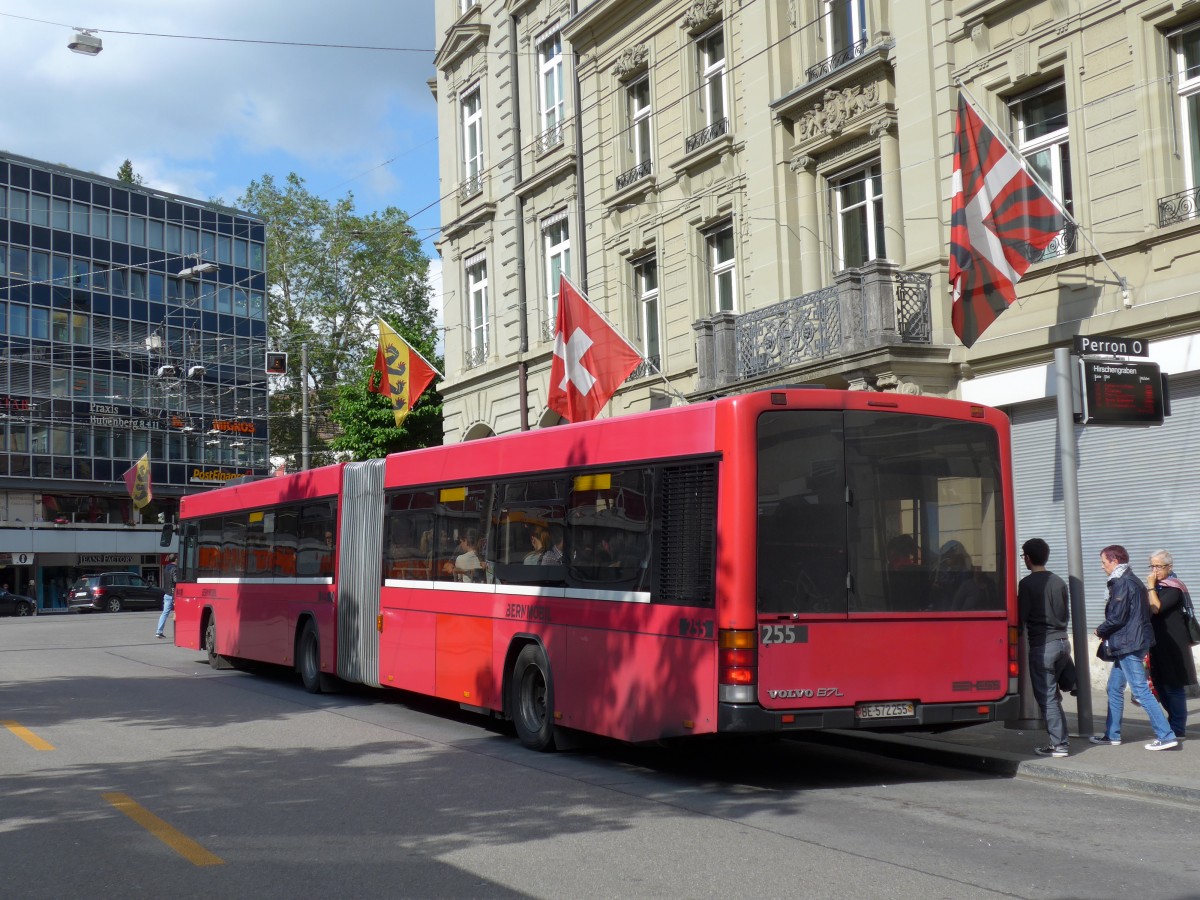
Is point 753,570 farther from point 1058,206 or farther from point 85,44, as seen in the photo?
point 85,44

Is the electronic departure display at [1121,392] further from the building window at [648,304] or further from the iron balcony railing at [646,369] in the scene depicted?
the building window at [648,304]

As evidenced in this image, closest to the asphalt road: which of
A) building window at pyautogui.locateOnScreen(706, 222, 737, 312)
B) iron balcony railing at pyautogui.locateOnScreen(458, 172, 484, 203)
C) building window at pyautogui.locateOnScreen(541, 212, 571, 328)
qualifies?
building window at pyautogui.locateOnScreen(706, 222, 737, 312)

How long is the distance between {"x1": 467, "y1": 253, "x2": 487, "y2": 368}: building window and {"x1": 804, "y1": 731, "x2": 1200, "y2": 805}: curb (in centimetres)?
2018

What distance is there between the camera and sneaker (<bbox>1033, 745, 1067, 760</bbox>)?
1082cm

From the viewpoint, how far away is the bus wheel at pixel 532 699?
12195mm

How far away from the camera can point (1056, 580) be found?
11.0 metres

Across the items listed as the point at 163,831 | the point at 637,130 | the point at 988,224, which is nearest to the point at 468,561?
the point at 163,831

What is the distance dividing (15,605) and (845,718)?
163 feet

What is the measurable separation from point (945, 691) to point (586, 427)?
3.61 meters

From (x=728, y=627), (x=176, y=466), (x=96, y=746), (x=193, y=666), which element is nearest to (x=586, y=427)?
(x=728, y=627)

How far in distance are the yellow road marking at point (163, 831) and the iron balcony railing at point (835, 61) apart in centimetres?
1474

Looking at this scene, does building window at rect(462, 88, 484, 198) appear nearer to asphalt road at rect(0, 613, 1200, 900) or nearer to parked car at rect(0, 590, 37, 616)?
asphalt road at rect(0, 613, 1200, 900)

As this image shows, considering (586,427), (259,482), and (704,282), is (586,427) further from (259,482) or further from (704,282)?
(704,282)

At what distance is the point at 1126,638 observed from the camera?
36.3ft
